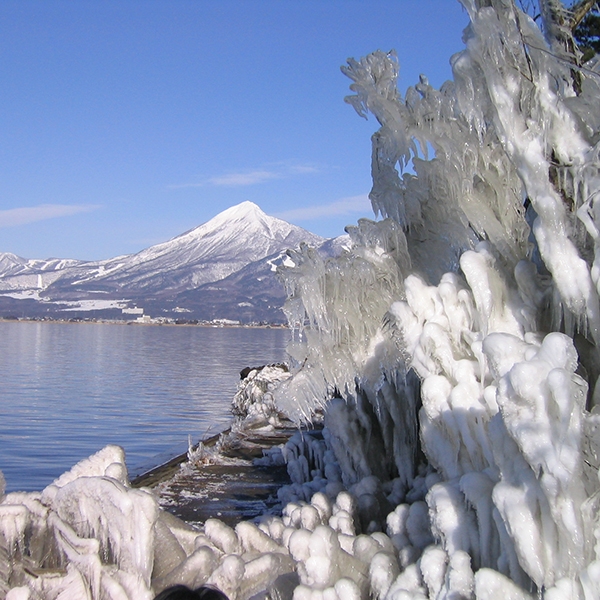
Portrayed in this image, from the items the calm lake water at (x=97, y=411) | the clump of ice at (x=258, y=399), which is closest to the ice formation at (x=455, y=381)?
the calm lake water at (x=97, y=411)

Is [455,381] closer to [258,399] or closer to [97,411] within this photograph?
[258,399]

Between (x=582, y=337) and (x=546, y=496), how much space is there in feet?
7.62

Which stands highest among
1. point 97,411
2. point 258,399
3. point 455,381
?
point 455,381

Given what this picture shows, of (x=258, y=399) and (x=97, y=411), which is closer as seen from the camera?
(x=258, y=399)

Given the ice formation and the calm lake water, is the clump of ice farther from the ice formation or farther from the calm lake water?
the ice formation

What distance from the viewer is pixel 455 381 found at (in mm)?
6797

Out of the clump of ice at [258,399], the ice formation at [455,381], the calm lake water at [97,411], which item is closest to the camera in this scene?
the ice formation at [455,381]

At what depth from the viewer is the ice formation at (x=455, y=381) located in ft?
16.4

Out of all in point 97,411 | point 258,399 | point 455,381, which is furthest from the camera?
point 97,411

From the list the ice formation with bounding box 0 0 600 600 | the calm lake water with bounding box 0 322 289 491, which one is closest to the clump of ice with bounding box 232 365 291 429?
the calm lake water with bounding box 0 322 289 491

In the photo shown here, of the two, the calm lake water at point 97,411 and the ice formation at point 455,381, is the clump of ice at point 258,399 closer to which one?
the calm lake water at point 97,411

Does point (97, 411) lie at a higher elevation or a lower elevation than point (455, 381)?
lower

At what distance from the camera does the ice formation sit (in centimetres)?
500

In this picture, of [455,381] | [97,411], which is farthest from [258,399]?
[455,381]
